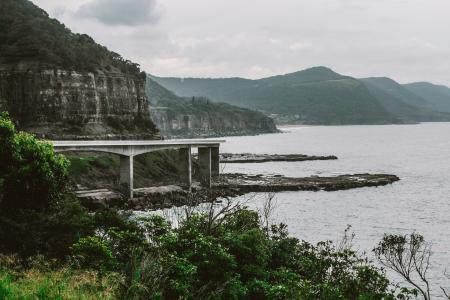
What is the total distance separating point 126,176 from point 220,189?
17.1 metres

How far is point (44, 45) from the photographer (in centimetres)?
9544

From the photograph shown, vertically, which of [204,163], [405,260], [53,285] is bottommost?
[405,260]

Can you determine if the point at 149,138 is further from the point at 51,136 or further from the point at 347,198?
the point at 347,198

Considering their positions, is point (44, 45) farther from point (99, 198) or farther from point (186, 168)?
point (99, 198)

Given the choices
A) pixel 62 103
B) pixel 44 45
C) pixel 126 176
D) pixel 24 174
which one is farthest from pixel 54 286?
pixel 44 45

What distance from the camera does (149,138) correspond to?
102188 mm

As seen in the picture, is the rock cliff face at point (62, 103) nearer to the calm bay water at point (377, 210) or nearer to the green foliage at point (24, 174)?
the calm bay water at point (377, 210)

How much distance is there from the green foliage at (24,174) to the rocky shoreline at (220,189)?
21.3 metres

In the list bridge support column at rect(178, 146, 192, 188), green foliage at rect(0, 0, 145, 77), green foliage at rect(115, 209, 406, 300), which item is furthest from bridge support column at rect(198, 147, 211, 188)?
green foliage at rect(115, 209, 406, 300)

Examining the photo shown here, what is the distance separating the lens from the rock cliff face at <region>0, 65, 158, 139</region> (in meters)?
88.3

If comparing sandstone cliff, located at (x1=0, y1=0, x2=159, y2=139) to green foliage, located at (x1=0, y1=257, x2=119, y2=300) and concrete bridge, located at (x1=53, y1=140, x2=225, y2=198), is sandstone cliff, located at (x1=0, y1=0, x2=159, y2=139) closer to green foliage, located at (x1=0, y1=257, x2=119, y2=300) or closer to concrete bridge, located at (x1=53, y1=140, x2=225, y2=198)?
concrete bridge, located at (x1=53, y1=140, x2=225, y2=198)

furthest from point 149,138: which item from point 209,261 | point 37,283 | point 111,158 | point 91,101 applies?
point 37,283

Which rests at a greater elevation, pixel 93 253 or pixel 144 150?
pixel 144 150

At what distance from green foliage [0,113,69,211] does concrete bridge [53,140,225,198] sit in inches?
1027
